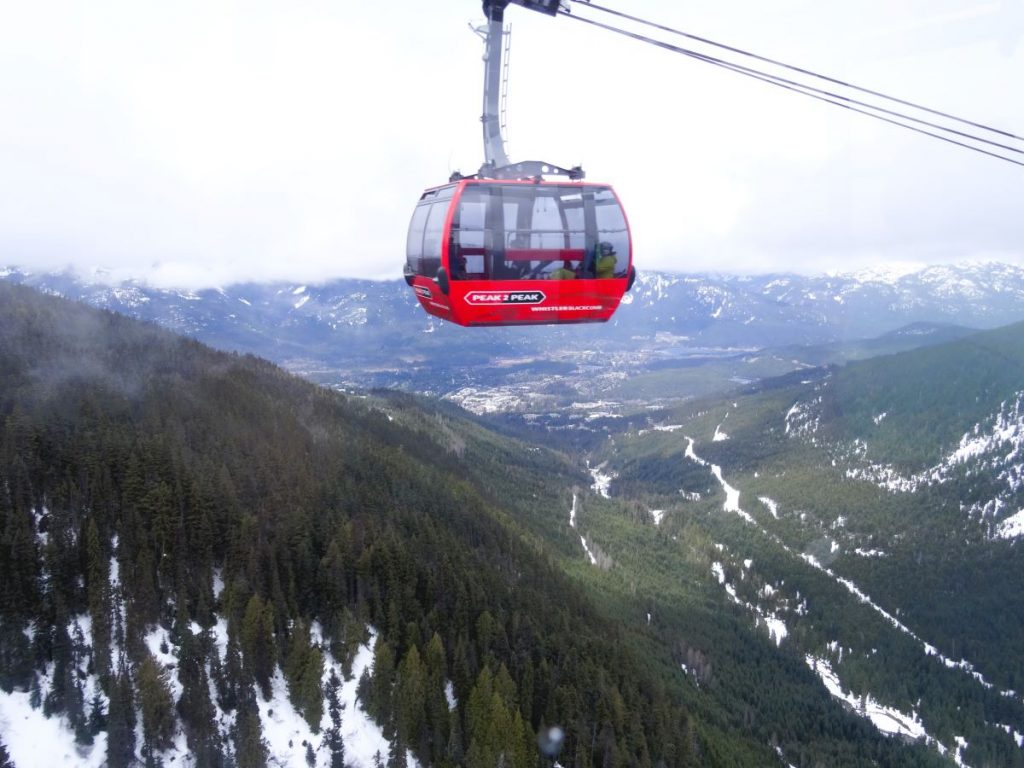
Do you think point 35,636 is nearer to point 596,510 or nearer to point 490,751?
point 490,751

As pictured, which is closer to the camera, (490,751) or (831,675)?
(490,751)

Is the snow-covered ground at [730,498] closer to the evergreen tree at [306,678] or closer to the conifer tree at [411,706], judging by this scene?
the conifer tree at [411,706]

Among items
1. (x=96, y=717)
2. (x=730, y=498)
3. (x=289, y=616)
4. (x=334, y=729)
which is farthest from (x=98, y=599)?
(x=730, y=498)

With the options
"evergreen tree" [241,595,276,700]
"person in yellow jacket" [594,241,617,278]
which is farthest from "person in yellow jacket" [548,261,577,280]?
"evergreen tree" [241,595,276,700]

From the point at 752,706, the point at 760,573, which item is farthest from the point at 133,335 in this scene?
the point at 760,573

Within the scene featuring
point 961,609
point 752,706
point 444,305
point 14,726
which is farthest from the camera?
point 961,609

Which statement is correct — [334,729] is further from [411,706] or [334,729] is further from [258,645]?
[258,645]

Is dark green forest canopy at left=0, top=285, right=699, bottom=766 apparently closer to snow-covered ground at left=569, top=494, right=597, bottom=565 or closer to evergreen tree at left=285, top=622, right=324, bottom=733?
evergreen tree at left=285, top=622, right=324, bottom=733
